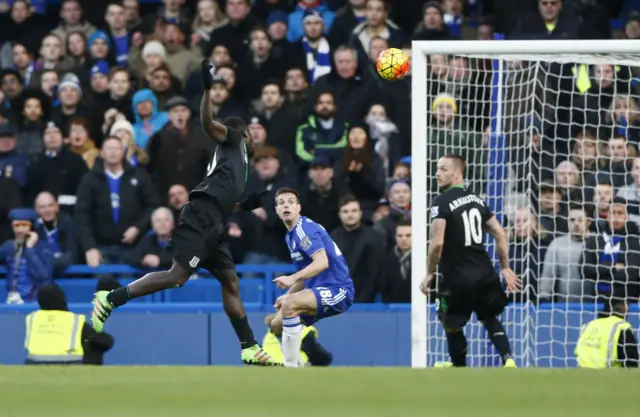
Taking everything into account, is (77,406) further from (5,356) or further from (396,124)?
(396,124)

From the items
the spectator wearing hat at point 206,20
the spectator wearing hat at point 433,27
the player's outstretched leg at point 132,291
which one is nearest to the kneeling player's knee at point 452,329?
the player's outstretched leg at point 132,291

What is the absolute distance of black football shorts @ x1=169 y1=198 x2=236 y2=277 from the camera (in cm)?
1051

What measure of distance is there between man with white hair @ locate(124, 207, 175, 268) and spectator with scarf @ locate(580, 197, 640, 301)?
3.75m

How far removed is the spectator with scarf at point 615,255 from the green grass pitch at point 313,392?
183 inches

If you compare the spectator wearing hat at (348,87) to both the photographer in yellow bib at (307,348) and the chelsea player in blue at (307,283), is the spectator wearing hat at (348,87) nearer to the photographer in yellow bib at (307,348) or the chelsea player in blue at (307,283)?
the photographer in yellow bib at (307,348)

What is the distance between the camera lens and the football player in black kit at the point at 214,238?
413 inches

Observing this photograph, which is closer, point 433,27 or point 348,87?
point 348,87

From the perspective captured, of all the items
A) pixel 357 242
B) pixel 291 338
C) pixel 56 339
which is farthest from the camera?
pixel 357 242

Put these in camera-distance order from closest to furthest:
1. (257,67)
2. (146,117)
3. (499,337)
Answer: (499,337) < (146,117) < (257,67)

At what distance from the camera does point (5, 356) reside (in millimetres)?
13695

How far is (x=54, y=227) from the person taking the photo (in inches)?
555

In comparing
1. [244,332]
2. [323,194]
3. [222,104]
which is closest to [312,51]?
[222,104]

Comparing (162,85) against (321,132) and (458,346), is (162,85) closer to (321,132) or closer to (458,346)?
(321,132)

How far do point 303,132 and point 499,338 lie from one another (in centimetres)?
350
